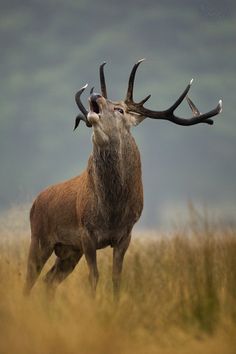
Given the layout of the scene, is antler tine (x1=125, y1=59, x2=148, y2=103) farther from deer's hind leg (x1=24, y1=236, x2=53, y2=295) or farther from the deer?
deer's hind leg (x1=24, y1=236, x2=53, y2=295)

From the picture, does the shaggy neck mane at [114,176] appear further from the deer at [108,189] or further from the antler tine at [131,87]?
the antler tine at [131,87]

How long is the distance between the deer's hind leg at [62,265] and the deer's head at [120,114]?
1.63 metres

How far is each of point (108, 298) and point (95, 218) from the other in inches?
79.0

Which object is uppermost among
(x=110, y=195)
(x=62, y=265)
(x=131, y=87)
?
(x=131, y=87)

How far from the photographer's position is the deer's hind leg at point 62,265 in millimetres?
9113

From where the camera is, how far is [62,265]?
9289 mm

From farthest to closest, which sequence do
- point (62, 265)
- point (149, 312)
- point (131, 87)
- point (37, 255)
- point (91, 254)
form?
point (62, 265) < point (37, 255) < point (131, 87) < point (91, 254) < point (149, 312)

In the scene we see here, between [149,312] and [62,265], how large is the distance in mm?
3743

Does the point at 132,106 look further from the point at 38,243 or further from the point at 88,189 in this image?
the point at 38,243

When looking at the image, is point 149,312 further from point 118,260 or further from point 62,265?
point 62,265

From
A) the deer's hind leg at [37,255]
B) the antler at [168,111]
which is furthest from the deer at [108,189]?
the deer's hind leg at [37,255]

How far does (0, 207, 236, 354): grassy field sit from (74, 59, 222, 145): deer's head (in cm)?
154

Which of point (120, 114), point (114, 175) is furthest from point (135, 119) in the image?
point (114, 175)

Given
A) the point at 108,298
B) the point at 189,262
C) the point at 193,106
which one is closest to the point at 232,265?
the point at 189,262
